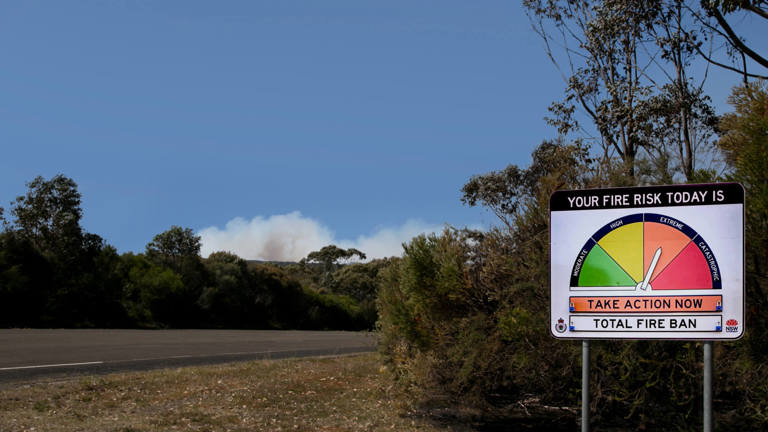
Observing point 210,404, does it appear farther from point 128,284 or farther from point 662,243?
point 128,284

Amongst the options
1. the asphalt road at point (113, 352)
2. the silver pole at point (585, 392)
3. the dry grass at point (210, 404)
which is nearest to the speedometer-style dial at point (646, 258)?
the silver pole at point (585, 392)

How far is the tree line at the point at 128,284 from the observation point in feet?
112

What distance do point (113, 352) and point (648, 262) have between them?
15.3 metres

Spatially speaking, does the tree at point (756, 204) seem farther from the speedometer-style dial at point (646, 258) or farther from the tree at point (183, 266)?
the tree at point (183, 266)

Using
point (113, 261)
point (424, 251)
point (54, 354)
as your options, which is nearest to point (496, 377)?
point (424, 251)

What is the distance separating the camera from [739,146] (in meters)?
6.16

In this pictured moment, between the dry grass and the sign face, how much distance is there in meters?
3.62

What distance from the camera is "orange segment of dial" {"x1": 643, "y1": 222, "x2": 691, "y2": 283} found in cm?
407

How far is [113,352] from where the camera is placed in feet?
54.8

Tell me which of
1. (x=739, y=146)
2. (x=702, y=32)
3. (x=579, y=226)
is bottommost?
(x=579, y=226)

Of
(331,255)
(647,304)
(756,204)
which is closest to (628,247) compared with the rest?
→ (647,304)

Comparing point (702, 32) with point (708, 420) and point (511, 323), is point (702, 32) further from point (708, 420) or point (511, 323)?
point (708, 420)

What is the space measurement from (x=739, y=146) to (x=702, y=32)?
17576 mm

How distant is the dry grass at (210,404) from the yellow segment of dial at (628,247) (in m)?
3.82
